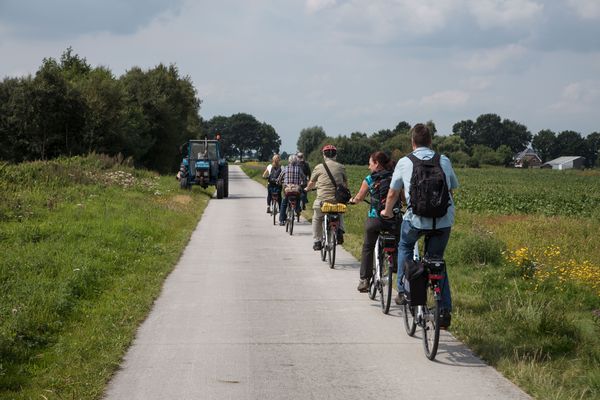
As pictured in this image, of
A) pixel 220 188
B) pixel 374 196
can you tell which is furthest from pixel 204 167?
pixel 374 196

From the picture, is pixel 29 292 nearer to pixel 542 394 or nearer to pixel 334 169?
pixel 334 169

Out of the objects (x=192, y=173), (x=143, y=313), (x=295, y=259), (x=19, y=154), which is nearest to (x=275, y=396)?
(x=143, y=313)

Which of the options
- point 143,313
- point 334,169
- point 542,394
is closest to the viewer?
point 542,394

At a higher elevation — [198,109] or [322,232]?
[198,109]

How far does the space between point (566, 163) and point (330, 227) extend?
154 metres

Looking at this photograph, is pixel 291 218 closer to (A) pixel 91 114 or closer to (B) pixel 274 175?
(B) pixel 274 175

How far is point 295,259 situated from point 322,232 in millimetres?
676

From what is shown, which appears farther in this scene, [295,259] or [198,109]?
[198,109]

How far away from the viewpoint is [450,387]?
219 inches

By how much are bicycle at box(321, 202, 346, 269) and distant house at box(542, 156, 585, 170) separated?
493 feet

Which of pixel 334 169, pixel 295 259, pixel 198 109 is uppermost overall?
pixel 198 109

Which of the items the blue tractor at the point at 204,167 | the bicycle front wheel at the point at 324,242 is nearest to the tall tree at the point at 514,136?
the blue tractor at the point at 204,167

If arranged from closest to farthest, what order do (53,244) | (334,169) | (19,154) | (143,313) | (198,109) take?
(143,313), (334,169), (53,244), (19,154), (198,109)

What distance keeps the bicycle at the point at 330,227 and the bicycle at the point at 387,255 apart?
275cm
